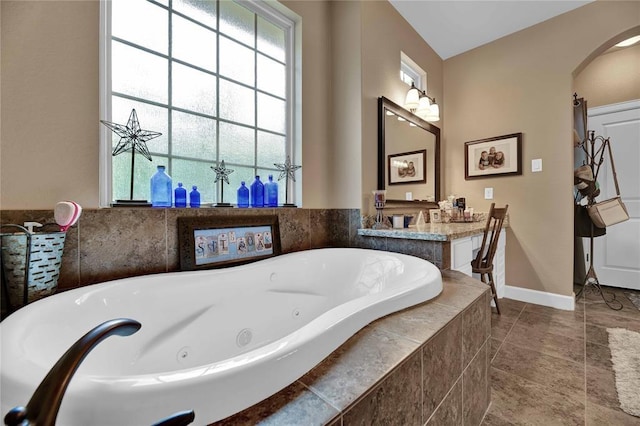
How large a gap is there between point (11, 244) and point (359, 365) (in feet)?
3.89

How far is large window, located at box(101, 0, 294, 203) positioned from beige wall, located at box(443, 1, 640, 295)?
224 centimetres

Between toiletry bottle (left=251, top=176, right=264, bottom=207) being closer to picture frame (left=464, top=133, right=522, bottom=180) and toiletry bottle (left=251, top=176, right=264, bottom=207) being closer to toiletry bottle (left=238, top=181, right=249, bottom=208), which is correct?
toiletry bottle (left=238, top=181, right=249, bottom=208)

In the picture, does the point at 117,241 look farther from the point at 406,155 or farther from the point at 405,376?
the point at 406,155

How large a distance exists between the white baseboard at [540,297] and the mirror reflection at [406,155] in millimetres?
1216

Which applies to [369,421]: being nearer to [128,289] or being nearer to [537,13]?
[128,289]

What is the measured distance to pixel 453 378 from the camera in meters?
0.91

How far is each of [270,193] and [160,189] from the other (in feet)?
2.25

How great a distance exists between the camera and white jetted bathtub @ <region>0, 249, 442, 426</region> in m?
0.46

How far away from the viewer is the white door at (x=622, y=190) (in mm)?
2934

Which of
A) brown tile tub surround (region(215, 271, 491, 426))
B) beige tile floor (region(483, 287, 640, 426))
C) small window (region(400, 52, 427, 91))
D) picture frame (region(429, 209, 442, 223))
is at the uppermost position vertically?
small window (region(400, 52, 427, 91))

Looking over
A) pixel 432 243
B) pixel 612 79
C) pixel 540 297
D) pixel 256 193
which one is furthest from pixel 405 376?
pixel 612 79

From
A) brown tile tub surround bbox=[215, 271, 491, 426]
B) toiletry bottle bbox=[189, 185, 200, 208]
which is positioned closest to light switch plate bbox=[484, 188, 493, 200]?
brown tile tub surround bbox=[215, 271, 491, 426]

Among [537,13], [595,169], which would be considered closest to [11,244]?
[537,13]

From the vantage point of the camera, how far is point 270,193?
73.9 inches
